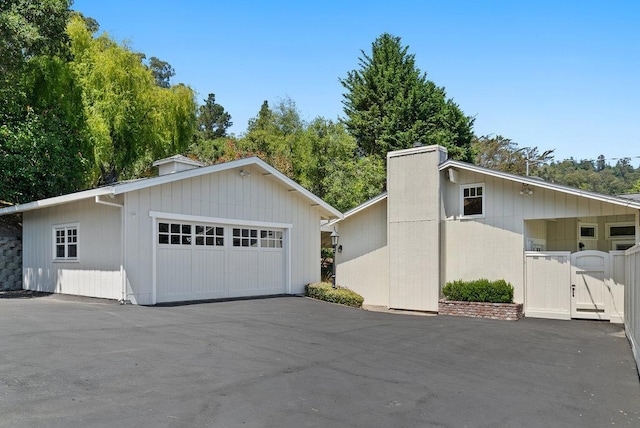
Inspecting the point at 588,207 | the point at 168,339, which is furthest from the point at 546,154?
the point at 168,339

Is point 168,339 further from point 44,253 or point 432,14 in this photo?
point 432,14

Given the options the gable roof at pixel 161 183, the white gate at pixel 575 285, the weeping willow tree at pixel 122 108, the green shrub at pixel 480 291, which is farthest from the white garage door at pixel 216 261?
the weeping willow tree at pixel 122 108

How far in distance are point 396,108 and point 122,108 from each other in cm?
1654

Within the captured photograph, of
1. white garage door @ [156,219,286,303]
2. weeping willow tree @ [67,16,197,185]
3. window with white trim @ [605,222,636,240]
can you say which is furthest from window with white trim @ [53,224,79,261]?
window with white trim @ [605,222,636,240]

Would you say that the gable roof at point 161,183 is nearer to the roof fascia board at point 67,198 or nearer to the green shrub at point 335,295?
the roof fascia board at point 67,198

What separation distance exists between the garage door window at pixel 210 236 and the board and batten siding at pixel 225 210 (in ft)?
1.17

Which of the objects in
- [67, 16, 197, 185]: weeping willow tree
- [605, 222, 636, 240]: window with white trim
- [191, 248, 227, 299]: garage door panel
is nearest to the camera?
[191, 248, 227, 299]: garage door panel

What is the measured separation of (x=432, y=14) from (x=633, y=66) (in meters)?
7.68

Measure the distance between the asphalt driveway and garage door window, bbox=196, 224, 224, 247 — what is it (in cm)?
280

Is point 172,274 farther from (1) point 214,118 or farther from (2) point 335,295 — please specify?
(1) point 214,118

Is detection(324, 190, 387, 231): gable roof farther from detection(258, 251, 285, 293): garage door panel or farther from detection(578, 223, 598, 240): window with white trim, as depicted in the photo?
detection(578, 223, 598, 240): window with white trim

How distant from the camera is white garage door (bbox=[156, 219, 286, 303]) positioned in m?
12.7

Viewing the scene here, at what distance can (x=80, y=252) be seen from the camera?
13.2 metres

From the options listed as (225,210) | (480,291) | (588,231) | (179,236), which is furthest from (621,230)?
(179,236)
